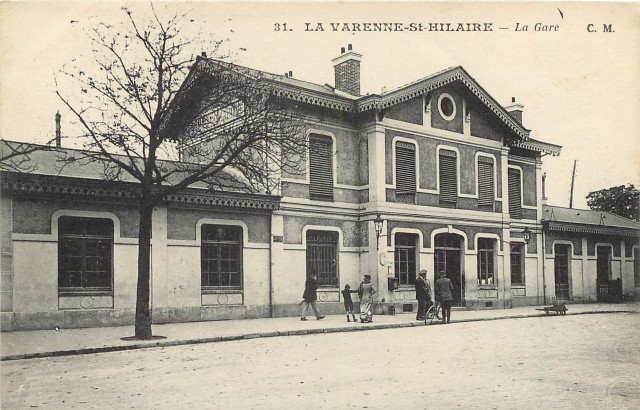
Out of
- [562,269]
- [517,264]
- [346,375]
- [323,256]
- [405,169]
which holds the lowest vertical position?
[346,375]

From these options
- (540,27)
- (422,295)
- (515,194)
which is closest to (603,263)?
(515,194)

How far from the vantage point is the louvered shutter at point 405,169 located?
2333 cm

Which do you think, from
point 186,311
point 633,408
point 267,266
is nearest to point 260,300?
point 267,266

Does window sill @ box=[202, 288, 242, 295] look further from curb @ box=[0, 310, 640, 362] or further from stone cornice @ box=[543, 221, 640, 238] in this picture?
stone cornice @ box=[543, 221, 640, 238]

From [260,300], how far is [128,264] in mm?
4590

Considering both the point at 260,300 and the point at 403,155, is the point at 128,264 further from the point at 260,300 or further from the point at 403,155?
the point at 403,155

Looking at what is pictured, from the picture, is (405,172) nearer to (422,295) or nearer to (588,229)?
(422,295)

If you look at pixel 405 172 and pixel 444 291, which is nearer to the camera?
pixel 444 291

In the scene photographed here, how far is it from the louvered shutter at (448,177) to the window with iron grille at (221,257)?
9080 millimetres

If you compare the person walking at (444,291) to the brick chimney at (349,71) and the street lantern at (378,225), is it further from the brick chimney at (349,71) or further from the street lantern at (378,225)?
the brick chimney at (349,71)

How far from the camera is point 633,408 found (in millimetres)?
7754

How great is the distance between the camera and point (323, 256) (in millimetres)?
22109

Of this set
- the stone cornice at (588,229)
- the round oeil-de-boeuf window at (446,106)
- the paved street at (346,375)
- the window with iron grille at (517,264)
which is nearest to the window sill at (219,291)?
the paved street at (346,375)

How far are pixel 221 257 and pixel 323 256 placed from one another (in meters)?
4.14
